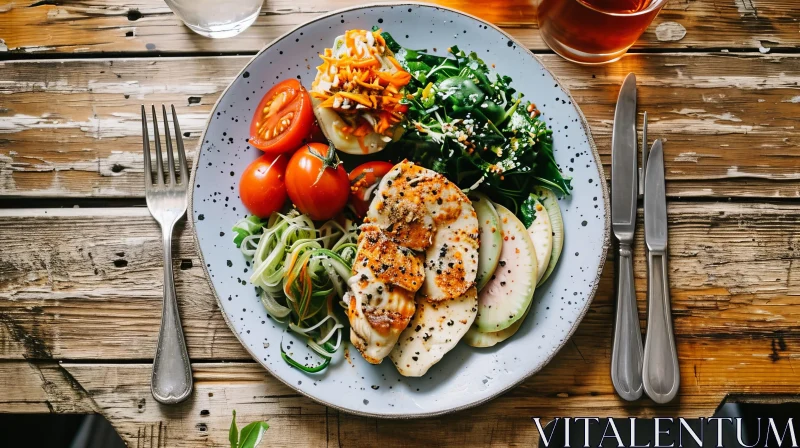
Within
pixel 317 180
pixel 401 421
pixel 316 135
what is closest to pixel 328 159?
pixel 317 180

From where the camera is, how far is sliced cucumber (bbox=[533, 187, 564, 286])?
7.95 ft

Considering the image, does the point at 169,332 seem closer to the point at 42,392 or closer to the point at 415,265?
the point at 42,392

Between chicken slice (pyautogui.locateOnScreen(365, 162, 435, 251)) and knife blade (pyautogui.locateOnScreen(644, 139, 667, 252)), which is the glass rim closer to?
knife blade (pyautogui.locateOnScreen(644, 139, 667, 252))

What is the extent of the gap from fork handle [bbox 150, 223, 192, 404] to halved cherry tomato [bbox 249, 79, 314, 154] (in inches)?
27.8

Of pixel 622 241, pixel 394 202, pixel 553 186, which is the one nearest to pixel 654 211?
pixel 622 241

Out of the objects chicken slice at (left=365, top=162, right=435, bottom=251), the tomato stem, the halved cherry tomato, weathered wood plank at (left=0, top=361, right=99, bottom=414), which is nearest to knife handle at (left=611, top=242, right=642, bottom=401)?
chicken slice at (left=365, top=162, right=435, bottom=251)

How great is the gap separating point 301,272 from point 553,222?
39.8 inches

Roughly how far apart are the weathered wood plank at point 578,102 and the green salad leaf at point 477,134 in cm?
40

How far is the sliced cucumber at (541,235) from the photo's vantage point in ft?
7.84

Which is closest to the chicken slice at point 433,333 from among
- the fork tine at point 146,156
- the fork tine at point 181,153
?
the fork tine at point 181,153

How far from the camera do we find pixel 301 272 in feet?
7.63

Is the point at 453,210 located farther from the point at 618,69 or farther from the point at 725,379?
the point at 725,379

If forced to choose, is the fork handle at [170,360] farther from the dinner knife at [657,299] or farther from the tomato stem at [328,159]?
the dinner knife at [657,299]

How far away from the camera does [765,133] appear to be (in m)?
2.74
